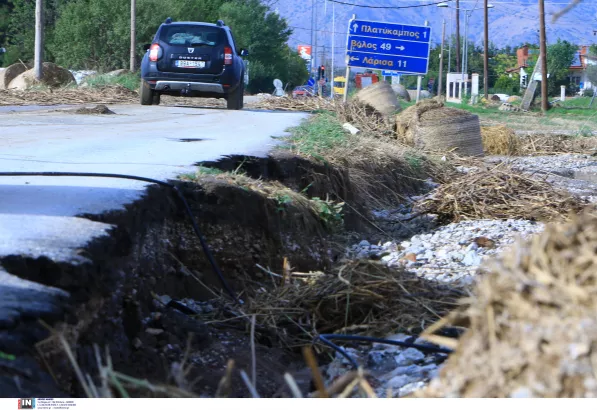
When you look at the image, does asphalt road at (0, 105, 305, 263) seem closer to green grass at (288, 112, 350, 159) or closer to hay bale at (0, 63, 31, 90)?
green grass at (288, 112, 350, 159)

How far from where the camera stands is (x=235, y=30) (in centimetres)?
5981

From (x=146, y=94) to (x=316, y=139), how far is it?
953 centimetres

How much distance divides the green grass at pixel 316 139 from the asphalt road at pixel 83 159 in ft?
0.92

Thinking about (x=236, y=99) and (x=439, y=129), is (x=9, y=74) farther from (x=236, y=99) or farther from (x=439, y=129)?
(x=439, y=129)

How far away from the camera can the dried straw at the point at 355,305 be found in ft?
13.5

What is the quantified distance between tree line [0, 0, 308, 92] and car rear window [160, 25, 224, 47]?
22.4 m

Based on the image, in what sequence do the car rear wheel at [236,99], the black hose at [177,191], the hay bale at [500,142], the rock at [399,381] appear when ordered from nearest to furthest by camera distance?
1. the rock at [399,381]
2. the black hose at [177,191]
3. the hay bale at [500,142]
4. the car rear wheel at [236,99]

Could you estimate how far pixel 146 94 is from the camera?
1806 centimetres

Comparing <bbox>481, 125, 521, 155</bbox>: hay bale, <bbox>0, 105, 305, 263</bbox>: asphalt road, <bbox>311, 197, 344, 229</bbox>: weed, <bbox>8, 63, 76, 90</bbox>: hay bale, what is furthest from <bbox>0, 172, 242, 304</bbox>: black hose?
<bbox>8, 63, 76, 90</bbox>: hay bale

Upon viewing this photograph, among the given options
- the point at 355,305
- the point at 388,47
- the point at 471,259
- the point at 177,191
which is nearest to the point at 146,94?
the point at 388,47

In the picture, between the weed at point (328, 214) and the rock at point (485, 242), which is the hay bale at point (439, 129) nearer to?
the rock at point (485, 242)

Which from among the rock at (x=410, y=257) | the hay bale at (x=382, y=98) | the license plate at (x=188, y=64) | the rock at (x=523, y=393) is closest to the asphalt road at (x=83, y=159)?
the rock at (x=410, y=257)

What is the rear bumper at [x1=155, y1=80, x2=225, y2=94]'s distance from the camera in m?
17.0

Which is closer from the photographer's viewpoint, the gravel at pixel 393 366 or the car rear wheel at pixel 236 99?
the gravel at pixel 393 366
